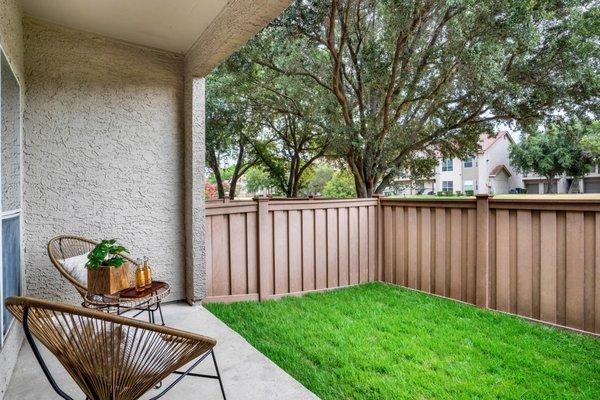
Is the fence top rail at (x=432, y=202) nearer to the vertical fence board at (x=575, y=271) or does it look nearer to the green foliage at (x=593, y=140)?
the vertical fence board at (x=575, y=271)

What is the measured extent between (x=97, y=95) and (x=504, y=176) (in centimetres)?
1870

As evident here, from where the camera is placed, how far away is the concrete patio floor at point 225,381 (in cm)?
210

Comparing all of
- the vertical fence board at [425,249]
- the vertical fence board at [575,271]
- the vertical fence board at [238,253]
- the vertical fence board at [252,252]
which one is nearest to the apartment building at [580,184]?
the vertical fence board at [425,249]

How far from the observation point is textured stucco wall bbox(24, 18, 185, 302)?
3147 millimetres

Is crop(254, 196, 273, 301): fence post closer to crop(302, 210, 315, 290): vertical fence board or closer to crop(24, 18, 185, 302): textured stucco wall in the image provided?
crop(302, 210, 315, 290): vertical fence board

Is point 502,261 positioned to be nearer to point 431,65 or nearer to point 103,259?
point 103,259

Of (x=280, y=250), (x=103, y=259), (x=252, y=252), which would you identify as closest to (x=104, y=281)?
(x=103, y=259)

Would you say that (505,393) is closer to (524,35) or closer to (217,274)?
(217,274)

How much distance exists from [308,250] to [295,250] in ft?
0.62

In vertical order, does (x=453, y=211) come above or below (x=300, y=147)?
below

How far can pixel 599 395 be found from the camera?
7.22 feet

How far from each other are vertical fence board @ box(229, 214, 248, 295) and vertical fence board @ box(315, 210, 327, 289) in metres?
0.94

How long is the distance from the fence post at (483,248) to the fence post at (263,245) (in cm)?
228

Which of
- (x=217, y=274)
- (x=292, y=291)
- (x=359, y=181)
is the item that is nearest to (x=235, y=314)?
(x=217, y=274)
